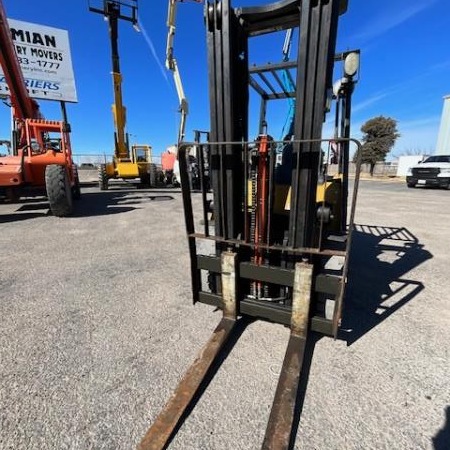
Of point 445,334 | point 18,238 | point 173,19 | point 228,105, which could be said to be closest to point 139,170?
point 173,19

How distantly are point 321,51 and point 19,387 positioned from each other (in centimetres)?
308

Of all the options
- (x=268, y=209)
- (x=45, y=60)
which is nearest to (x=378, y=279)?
(x=268, y=209)

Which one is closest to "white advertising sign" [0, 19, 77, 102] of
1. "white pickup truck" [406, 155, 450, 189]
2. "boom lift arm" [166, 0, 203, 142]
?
"boom lift arm" [166, 0, 203, 142]

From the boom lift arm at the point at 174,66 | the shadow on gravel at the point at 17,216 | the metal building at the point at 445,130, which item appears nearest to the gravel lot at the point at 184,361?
the shadow on gravel at the point at 17,216

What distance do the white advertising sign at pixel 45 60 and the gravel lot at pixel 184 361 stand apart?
1594cm

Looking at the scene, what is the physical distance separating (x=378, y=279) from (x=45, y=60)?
20113 mm

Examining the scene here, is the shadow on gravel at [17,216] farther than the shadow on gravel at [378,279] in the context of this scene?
Yes

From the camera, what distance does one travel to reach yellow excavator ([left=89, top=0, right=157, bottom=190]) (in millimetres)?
13645

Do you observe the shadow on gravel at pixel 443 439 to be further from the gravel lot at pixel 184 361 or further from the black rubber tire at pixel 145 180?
the black rubber tire at pixel 145 180

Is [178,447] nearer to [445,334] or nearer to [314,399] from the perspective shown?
[314,399]

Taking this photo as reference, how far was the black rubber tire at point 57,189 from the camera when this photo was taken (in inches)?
267

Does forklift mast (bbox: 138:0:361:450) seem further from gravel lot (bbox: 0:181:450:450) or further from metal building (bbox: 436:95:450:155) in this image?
metal building (bbox: 436:95:450:155)

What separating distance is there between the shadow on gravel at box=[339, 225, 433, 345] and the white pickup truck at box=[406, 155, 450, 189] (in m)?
13.3

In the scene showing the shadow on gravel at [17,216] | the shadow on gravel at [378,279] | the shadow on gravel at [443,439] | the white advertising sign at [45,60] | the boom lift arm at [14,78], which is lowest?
the shadow on gravel at [378,279]
